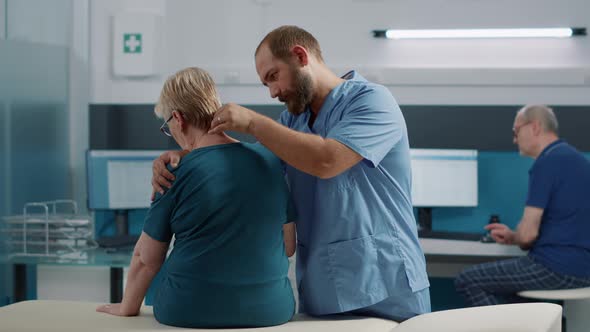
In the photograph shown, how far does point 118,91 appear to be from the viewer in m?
4.86

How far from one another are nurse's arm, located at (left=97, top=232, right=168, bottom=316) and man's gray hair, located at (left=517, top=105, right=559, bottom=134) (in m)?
2.44

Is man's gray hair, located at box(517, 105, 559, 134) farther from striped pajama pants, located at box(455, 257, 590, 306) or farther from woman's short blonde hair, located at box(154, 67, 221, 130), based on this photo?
woman's short blonde hair, located at box(154, 67, 221, 130)

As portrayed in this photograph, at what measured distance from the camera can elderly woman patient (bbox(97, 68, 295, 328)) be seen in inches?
76.6

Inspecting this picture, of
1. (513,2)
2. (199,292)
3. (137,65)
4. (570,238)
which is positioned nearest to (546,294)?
(570,238)

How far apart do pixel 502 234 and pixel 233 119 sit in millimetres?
2347

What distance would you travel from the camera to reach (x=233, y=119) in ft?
6.21

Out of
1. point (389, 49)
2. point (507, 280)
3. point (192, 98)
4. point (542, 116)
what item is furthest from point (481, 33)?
point (192, 98)

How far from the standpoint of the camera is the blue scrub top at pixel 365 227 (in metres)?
2.07

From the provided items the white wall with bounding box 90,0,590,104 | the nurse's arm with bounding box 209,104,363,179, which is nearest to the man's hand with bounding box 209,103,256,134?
the nurse's arm with bounding box 209,104,363,179

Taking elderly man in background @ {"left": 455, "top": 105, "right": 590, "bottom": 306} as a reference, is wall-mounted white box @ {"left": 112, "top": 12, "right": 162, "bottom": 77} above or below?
above

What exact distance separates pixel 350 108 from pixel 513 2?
2888 millimetres

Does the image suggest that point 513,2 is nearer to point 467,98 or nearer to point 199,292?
point 467,98

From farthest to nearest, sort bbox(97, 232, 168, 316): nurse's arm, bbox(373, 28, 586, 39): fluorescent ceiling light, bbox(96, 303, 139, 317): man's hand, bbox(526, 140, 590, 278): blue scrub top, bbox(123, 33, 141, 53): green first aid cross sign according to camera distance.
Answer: bbox(123, 33, 141, 53): green first aid cross sign < bbox(373, 28, 586, 39): fluorescent ceiling light < bbox(526, 140, 590, 278): blue scrub top < bbox(96, 303, 139, 317): man's hand < bbox(97, 232, 168, 316): nurse's arm

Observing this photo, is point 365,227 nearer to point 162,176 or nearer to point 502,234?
point 162,176
